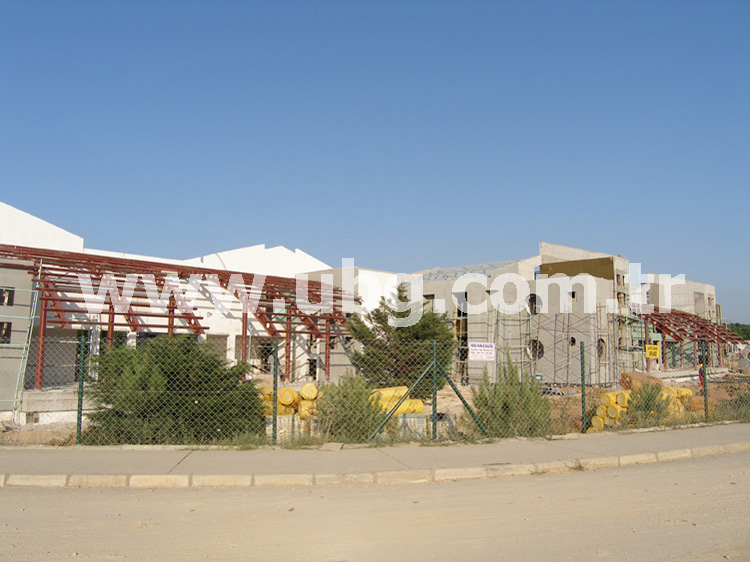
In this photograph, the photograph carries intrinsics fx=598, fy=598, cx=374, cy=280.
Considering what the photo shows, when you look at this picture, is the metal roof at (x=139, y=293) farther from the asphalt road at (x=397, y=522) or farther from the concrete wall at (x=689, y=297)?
the concrete wall at (x=689, y=297)

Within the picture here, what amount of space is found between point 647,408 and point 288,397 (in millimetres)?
8598

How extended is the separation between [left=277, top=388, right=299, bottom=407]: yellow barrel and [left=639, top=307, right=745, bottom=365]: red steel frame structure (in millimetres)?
27960

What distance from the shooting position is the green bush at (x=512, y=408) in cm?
1080

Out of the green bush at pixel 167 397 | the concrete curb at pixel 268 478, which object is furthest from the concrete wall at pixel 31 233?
the concrete curb at pixel 268 478

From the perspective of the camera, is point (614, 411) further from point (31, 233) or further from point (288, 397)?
point (31, 233)

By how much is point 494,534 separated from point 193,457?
491 centimetres

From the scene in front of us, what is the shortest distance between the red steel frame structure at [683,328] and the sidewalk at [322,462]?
97.7ft

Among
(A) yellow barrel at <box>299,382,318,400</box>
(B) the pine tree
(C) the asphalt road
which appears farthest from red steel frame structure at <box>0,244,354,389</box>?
(C) the asphalt road

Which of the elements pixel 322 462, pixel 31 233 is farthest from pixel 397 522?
pixel 31 233

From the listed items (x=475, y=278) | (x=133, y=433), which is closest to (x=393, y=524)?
(x=133, y=433)

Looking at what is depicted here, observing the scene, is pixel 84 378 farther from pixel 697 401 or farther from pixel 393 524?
pixel 697 401

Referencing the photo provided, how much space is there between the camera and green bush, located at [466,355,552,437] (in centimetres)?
1080

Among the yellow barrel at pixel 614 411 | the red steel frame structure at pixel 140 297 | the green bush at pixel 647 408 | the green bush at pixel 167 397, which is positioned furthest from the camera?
the red steel frame structure at pixel 140 297

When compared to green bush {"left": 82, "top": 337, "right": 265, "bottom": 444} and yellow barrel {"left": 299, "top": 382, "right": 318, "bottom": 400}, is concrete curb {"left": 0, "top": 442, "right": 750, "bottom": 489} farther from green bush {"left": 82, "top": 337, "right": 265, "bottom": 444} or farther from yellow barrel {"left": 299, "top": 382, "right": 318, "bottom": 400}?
yellow barrel {"left": 299, "top": 382, "right": 318, "bottom": 400}
